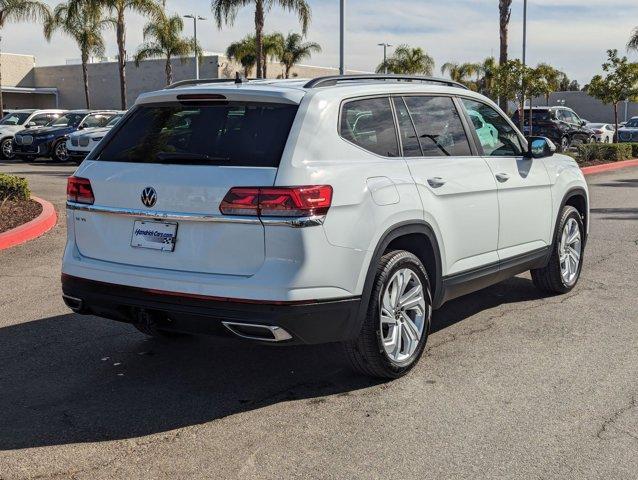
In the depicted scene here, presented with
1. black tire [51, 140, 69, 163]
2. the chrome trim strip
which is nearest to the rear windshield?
the chrome trim strip

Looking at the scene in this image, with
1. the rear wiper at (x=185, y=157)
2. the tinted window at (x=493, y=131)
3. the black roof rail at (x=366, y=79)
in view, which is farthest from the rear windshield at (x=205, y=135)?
the tinted window at (x=493, y=131)

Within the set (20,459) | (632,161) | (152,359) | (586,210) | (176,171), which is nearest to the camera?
(20,459)

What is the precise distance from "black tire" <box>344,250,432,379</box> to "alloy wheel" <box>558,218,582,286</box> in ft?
8.48

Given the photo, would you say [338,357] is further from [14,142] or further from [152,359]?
[14,142]

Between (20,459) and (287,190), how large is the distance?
1.84 m

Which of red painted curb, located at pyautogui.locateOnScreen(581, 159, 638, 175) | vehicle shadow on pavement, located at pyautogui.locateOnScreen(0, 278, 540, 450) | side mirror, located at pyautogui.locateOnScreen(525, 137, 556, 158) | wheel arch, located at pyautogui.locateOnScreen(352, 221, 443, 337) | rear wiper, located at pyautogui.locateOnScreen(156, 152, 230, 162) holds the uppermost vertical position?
rear wiper, located at pyautogui.locateOnScreen(156, 152, 230, 162)

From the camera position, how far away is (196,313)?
4363 millimetres

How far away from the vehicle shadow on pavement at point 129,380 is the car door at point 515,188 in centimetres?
88

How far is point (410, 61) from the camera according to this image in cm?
5700

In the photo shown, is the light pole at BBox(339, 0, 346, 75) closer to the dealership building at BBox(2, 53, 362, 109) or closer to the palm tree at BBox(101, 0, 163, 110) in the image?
the palm tree at BBox(101, 0, 163, 110)

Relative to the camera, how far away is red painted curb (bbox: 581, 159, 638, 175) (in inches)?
914

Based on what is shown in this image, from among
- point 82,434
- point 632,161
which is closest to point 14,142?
point 632,161

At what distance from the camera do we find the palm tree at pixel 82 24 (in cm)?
3638

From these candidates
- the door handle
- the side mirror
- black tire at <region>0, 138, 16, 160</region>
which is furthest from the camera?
black tire at <region>0, 138, 16, 160</region>
